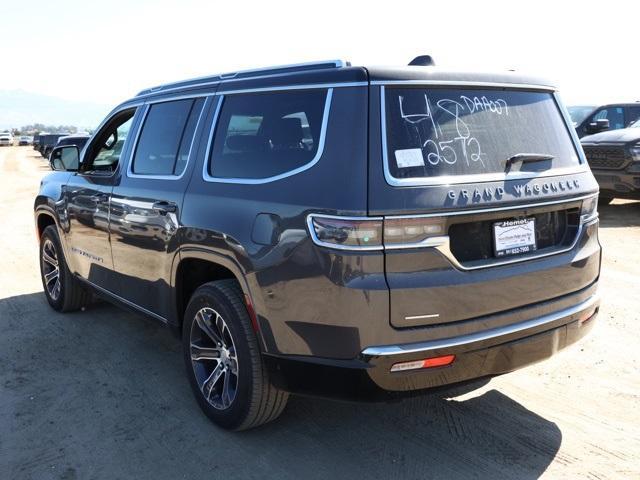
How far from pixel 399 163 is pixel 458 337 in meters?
0.82

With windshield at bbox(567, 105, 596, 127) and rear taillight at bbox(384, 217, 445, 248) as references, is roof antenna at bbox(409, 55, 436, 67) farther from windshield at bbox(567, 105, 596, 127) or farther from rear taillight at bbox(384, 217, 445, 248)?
windshield at bbox(567, 105, 596, 127)

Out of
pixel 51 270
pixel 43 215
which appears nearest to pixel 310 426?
pixel 51 270

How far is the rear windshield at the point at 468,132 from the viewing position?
8.79ft

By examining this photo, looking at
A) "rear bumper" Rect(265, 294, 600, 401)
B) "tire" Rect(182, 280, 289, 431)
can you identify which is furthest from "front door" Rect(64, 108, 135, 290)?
"rear bumper" Rect(265, 294, 600, 401)

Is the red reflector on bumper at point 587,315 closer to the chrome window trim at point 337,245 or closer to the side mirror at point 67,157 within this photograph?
the chrome window trim at point 337,245

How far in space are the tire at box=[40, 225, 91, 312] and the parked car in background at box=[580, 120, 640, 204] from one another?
328 inches

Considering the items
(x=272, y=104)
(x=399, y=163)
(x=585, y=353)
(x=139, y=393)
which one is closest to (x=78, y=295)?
(x=139, y=393)

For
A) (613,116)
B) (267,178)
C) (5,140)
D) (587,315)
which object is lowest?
(5,140)

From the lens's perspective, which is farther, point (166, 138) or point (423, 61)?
point (166, 138)

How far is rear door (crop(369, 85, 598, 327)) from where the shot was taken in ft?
8.46

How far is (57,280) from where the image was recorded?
5.67 meters

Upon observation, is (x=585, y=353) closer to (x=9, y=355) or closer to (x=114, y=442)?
(x=114, y=442)

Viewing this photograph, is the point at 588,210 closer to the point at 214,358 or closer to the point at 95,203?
the point at 214,358

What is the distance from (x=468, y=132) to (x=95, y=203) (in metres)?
3.02
